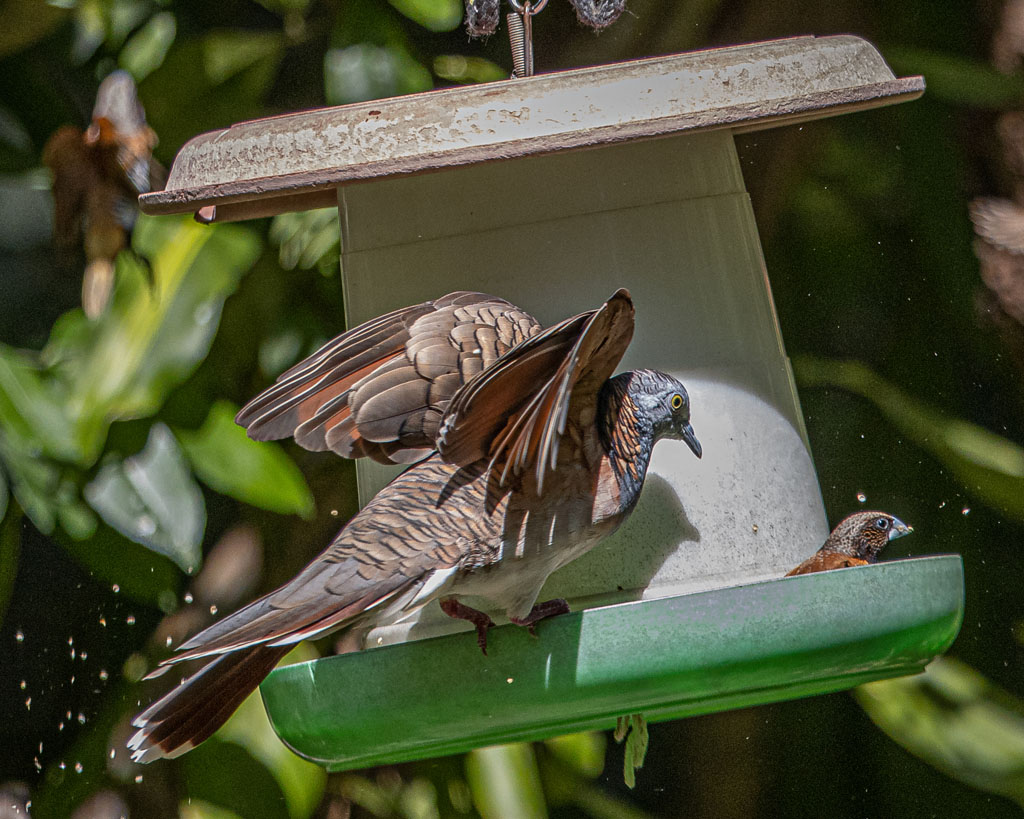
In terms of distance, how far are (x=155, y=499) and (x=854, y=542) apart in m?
1.21

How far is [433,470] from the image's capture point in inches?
54.3

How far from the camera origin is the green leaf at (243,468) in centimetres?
215

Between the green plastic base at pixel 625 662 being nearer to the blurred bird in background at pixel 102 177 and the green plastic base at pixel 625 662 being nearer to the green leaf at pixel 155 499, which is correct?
the green leaf at pixel 155 499

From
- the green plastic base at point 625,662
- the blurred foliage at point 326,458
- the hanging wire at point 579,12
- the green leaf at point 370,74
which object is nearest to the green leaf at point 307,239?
the blurred foliage at point 326,458

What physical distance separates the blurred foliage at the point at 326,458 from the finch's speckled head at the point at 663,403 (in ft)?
3.18

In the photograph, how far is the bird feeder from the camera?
116cm

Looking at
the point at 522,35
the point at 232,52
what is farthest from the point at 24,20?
the point at 522,35

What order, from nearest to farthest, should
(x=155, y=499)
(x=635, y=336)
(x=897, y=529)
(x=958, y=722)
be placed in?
(x=635, y=336)
(x=897, y=529)
(x=155, y=499)
(x=958, y=722)

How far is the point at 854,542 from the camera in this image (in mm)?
1517

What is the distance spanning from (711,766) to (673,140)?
1569 millimetres

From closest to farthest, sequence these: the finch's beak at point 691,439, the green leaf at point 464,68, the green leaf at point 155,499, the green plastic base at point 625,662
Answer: the green plastic base at point 625,662, the finch's beak at point 691,439, the green leaf at point 155,499, the green leaf at point 464,68

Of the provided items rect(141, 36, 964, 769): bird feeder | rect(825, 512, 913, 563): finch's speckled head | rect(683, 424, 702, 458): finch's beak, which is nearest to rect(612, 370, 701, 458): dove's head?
rect(683, 424, 702, 458): finch's beak

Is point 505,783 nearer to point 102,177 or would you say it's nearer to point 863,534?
point 863,534

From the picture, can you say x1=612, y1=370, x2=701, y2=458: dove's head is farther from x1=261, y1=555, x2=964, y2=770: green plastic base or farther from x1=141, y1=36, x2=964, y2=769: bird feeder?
x1=261, y1=555, x2=964, y2=770: green plastic base
